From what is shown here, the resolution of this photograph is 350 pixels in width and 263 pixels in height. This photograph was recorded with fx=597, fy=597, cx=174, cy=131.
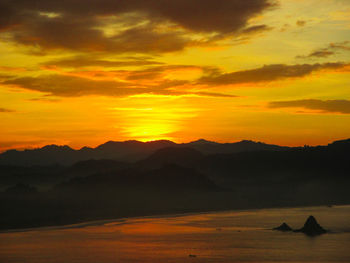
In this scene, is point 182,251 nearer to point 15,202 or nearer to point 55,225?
point 55,225

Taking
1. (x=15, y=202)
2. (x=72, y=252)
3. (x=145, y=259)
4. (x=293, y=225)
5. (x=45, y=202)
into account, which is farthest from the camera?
(x=45, y=202)

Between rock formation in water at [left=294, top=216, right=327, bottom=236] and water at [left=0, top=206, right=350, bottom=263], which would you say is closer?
water at [left=0, top=206, right=350, bottom=263]

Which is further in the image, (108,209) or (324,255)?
(108,209)

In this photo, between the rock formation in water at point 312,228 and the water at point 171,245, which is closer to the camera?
the water at point 171,245

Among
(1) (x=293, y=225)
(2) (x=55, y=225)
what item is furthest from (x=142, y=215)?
(1) (x=293, y=225)

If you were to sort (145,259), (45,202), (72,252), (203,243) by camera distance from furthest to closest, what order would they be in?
(45,202)
(203,243)
(72,252)
(145,259)

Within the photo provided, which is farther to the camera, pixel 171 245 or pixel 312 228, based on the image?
pixel 312 228

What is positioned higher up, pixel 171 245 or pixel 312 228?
pixel 312 228

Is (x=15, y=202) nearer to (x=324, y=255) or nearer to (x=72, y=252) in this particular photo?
Result: (x=72, y=252)
